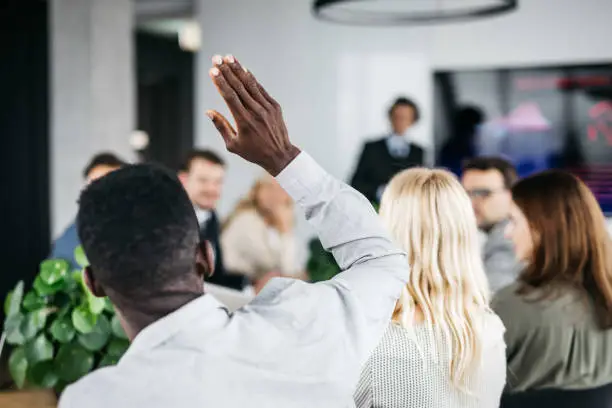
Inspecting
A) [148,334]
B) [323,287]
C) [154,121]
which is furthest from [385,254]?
[154,121]

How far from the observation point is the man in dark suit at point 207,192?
4.26m

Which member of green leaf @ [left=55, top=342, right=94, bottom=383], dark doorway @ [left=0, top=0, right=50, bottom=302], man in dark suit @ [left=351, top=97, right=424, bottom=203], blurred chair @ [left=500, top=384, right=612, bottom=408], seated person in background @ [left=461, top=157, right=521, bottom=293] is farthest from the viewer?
dark doorway @ [left=0, top=0, right=50, bottom=302]

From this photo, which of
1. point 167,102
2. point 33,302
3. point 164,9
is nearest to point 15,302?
point 33,302

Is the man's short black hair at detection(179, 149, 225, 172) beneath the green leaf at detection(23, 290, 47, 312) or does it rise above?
above

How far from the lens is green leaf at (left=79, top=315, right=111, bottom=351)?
2.17 metres

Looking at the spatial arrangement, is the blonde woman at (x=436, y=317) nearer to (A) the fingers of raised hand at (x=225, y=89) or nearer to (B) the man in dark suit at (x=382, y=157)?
(A) the fingers of raised hand at (x=225, y=89)

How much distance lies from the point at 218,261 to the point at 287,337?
10.3 feet

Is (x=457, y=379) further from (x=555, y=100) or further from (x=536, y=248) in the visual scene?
(x=555, y=100)

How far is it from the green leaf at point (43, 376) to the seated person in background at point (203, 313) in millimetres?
1113

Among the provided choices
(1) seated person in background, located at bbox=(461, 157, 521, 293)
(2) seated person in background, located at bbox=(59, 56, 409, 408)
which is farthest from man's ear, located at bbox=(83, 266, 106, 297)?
(1) seated person in background, located at bbox=(461, 157, 521, 293)

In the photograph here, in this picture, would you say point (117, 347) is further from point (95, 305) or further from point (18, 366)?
point (18, 366)

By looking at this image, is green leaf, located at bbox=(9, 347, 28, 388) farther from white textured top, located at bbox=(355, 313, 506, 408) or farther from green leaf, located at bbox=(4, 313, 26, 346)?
white textured top, located at bbox=(355, 313, 506, 408)

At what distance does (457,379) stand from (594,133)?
5.96 meters

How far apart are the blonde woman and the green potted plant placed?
69cm
